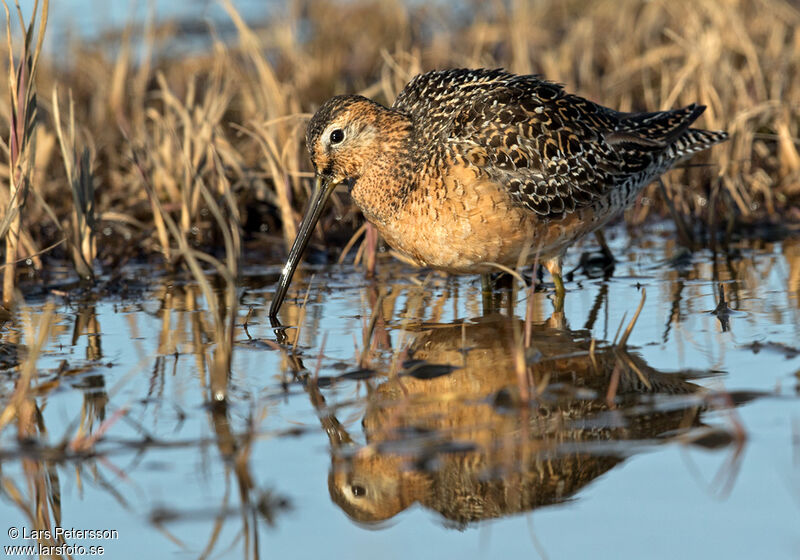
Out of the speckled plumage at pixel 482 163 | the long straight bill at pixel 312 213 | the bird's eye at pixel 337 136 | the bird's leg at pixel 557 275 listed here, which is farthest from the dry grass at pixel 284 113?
the bird's leg at pixel 557 275

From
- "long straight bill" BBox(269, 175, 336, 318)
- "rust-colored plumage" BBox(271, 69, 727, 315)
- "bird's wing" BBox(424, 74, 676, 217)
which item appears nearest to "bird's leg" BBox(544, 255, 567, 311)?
"rust-colored plumage" BBox(271, 69, 727, 315)

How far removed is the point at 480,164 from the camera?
4.90 m

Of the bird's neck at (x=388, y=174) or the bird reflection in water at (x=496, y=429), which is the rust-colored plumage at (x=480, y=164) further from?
the bird reflection in water at (x=496, y=429)

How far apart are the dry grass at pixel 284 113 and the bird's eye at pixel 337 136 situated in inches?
22.7

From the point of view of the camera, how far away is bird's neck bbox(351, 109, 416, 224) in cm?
507

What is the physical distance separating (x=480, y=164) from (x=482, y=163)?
10 mm

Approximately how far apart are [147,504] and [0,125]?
620cm

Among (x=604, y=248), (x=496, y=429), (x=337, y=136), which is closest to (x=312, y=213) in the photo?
(x=337, y=136)

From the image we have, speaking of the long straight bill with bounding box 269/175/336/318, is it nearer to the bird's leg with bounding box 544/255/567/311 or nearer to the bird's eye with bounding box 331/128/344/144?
the bird's eye with bounding box 331/128/344/144

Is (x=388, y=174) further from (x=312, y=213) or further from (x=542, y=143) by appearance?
(x=542, y=143)

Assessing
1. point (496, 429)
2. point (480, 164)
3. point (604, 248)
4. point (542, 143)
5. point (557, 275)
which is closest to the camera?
point (496, 429)

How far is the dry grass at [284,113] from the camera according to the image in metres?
6.04

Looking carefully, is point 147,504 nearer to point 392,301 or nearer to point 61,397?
point 61,397

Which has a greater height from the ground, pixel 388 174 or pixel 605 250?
pixel 388 174
